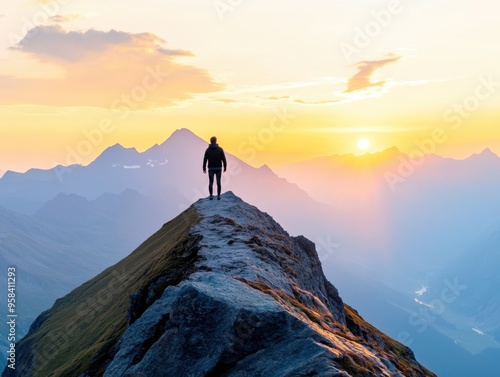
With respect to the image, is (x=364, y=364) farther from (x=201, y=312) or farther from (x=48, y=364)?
(x=48, y=364)

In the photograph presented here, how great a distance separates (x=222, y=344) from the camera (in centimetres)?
2020

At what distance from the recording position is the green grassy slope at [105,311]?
4034cm

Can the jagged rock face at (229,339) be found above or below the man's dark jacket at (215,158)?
below

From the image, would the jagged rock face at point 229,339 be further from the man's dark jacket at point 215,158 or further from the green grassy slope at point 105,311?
the man's dark jacket at point 215,158

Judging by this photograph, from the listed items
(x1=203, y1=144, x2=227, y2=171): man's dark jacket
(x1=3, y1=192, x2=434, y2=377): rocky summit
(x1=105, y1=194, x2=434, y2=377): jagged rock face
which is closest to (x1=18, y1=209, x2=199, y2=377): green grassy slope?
(x1=3, y1=192, x2=434, y2=377): rocky summit

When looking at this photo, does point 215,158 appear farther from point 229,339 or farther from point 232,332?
point 229,339

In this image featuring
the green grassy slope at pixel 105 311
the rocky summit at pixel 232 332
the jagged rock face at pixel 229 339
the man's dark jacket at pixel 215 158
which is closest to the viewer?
the jagged rock face at pixel 229 339

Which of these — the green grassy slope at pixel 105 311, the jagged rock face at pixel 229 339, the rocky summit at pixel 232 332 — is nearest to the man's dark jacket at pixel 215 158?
the green grassy slope at pixel 105 311

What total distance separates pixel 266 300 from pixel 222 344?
3.42 metres

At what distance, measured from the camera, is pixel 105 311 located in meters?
77.6

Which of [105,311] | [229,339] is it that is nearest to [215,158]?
[229,339]

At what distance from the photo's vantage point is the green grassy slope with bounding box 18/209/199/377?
40.3 metres

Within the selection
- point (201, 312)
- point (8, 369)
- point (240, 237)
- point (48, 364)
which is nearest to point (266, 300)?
point (201, 312)

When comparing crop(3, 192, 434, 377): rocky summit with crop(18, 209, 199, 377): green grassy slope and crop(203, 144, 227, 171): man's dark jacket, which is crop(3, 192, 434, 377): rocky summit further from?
crop(203, 144, 227, 171): man's dark jacket
